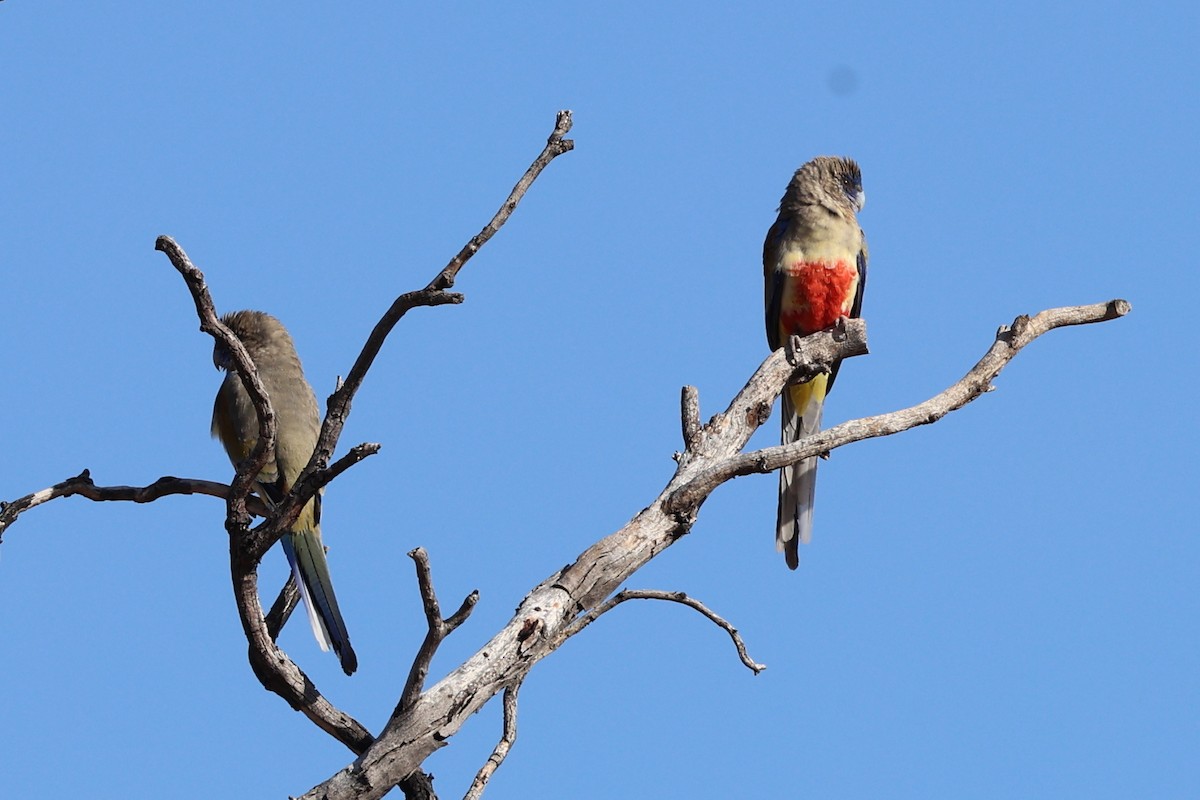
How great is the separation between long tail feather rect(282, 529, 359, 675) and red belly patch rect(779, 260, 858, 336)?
10.4ft

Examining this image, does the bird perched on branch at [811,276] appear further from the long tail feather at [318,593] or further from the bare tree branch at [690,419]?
the long tail feather at [318,593]

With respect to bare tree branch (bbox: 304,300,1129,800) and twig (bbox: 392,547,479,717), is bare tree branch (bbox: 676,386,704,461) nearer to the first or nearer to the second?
bare tree branch (bbox: 304,300,1129,800)

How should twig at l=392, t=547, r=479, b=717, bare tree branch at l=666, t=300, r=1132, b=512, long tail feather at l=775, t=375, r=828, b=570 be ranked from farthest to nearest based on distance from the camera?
long tail feather at l=775, t=375, r=828, b=570, bare tree branch at l=666, t=300, r=1132, b=512, twig at l=392, t=547, r=479, b=717

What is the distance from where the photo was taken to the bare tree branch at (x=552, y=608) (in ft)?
16.2

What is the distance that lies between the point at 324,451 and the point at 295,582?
1.18 metres

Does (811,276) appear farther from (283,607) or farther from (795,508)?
(283,607)

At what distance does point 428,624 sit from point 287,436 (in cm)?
179

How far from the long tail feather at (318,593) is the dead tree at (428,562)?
3.7 inches

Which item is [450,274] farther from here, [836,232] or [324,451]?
[836,232]

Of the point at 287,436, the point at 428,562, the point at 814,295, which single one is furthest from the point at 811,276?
the point at 428,562

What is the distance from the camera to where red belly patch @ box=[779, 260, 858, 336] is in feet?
24.8

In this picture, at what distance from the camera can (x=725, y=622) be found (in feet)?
18.6

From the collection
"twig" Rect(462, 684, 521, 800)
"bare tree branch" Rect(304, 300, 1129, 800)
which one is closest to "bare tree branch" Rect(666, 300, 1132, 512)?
"bare tree branch" Rect(304, 300, 1129, 800)

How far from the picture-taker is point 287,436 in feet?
20.1
